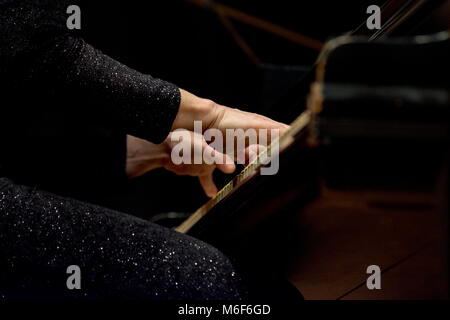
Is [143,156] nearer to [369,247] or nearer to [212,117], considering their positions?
[212,117]

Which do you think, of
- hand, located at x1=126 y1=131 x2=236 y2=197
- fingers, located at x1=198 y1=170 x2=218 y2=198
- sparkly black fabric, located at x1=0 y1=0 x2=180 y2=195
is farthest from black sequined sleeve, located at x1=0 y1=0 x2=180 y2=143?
fingers, located at x1=198 y1=170 x2=218 y2=198

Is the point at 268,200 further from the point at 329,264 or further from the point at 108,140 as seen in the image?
the point at 108,140

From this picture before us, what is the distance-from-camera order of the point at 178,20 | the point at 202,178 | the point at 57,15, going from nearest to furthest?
1. the point at 57,15
2. the point at 202,178
3. the point at 178,20

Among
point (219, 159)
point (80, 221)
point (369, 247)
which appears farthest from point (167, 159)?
point (369, 247)

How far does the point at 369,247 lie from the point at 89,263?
1.05 feet

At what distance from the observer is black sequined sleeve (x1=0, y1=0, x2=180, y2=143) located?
63cm

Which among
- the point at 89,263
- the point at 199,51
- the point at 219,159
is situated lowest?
the point at 89,263

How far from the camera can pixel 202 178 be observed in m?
0.92

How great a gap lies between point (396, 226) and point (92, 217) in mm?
354

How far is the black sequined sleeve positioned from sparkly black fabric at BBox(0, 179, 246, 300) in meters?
0.14

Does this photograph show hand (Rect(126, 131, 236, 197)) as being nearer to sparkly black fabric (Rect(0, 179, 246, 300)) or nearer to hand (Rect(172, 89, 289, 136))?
hand (Rect(172, 89, 289, 136))

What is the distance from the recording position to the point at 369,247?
1.92 feet
